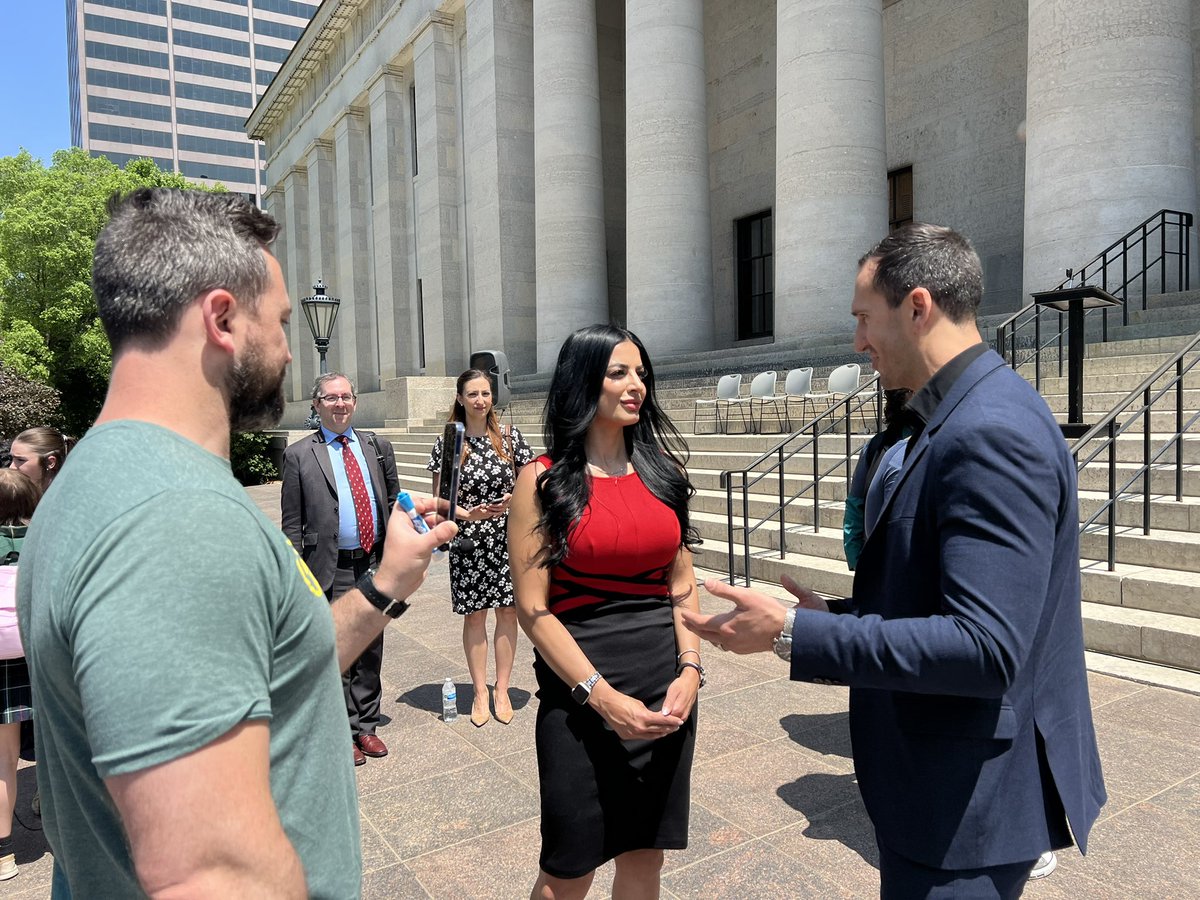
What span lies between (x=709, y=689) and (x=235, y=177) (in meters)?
103

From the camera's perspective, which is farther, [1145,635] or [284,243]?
[284,243]

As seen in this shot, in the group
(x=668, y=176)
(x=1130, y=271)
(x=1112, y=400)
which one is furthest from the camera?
(x=668, y=176)

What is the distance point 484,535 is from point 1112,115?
981 centimetres

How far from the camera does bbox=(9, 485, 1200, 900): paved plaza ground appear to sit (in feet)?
10.5

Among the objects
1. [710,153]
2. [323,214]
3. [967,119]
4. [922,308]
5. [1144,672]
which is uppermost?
[323,214]

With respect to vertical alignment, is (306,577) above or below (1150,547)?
above

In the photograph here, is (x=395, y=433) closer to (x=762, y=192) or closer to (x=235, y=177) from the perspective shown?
(x=762, y=192)

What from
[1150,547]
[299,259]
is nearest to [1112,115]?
[1150,547]

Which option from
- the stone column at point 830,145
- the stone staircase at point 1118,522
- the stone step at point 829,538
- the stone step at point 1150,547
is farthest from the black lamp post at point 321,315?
the stone step at point 1150,547

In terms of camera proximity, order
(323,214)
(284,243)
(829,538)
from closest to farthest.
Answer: (829,538), (323,214), (284,243)

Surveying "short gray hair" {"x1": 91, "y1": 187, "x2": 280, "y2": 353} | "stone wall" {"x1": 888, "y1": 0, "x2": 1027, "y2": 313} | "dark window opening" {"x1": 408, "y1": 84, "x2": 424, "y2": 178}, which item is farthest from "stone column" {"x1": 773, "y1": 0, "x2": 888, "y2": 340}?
"dark window opening" {"x1": 408, "y1": 84, "x2": 424, "y2": 178}

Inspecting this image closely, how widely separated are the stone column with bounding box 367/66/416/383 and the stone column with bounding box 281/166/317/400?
11908mm

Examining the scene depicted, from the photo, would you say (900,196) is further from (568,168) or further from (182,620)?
(182,620)

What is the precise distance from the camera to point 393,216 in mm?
28453
